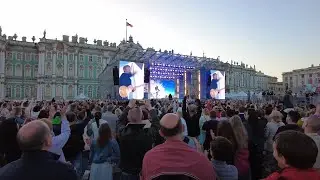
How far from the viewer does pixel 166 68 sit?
36125 mm

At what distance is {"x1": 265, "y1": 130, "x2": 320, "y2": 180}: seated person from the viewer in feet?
7.65

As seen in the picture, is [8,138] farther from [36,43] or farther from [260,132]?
[36,43]

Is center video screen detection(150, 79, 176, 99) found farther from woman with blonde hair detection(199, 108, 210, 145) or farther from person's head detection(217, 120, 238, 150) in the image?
person's head detection(217, 120, 238, 150)

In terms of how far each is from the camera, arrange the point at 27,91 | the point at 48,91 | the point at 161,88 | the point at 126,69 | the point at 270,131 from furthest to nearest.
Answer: the point at 27,91
the point at 48,91
the point at 161,88
the point at 126,69
the point at 270,131

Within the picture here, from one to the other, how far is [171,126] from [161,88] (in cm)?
3210

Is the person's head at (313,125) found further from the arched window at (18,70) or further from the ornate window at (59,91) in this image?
the arched window at (18,70)

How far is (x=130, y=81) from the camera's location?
2958cm

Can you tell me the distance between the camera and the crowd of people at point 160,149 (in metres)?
2.56

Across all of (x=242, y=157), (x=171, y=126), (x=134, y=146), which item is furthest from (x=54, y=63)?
(x=171, y=126)

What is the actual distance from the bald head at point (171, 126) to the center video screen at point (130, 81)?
84.7ft

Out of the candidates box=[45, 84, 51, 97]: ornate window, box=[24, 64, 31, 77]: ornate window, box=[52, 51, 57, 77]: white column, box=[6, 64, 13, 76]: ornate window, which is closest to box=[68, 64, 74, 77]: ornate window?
box=[52, 51, 57, 77]: white column

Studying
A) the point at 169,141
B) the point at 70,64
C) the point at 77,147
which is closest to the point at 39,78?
the point at 70,64

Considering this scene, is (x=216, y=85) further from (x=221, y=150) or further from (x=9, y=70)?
(x=9, y=70)

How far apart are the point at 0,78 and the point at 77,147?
6483 cm
